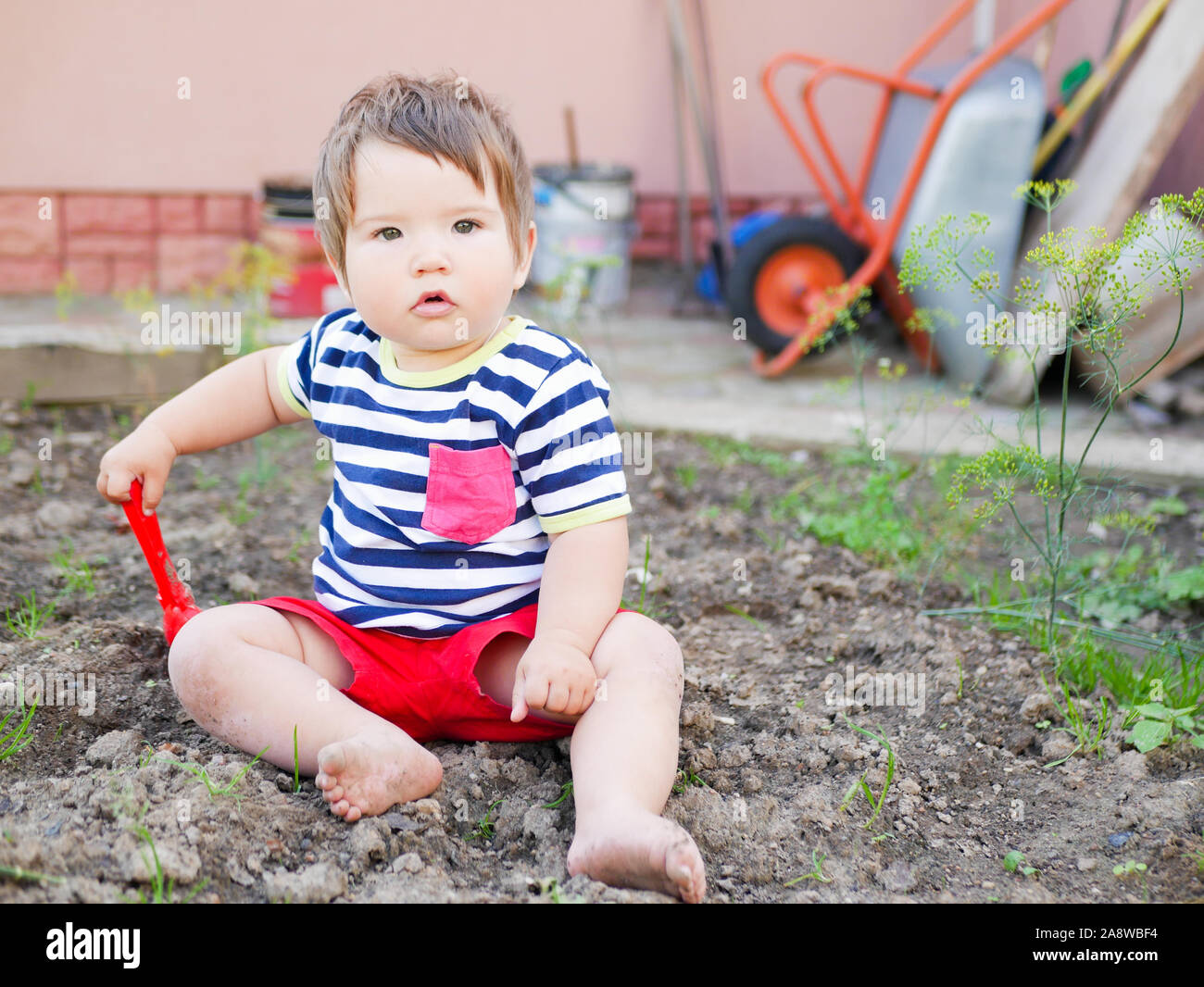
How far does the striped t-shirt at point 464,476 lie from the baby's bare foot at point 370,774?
0.62 feet

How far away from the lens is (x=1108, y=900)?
124 centimetres

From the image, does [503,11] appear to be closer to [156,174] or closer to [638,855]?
[156,174]

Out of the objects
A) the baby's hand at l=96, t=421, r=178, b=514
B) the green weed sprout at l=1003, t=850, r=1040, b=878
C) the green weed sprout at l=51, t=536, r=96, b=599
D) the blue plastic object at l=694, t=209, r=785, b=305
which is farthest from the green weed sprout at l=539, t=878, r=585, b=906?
the blue plastic object at l=694, t=209, r=785, b=305

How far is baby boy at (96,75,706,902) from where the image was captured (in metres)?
1.33

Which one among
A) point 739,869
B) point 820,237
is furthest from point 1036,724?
point 820,237

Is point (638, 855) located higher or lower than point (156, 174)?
lower

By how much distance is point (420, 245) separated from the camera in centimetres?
134

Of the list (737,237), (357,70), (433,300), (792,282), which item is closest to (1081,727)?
(433,300)

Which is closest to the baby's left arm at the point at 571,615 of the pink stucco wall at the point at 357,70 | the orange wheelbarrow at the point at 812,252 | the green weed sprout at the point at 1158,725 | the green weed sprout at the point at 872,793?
the green weed sprout at the point at 872,793

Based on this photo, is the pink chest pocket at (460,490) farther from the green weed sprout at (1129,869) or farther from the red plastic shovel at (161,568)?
the green weed sprout at (1129,869)

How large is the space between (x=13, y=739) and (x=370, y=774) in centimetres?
50

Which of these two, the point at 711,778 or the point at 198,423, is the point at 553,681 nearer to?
the point at 711,778

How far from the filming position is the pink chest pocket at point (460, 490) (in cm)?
142

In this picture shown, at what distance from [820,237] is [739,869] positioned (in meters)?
2.49
